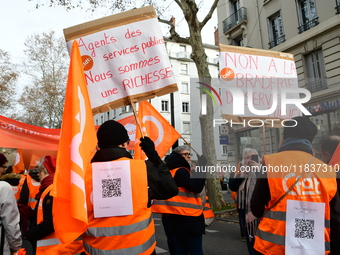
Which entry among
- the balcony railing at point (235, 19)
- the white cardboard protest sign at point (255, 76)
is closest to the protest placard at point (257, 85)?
the white cardboard protest sign at point (255, 76)

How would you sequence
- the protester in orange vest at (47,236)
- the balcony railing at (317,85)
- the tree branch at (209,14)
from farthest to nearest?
the balcony railing at (317,85)
the tree branch at (209,14)
the protester in orange vest at (47,236)

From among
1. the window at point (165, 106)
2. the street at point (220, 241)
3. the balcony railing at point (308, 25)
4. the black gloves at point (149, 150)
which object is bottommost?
the street at point (220, 241)

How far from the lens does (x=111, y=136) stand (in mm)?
2582

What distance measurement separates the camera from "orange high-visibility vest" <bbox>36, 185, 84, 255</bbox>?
2898 mm

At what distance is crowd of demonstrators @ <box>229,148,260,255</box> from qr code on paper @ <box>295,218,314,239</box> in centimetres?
120

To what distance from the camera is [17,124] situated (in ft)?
18.3

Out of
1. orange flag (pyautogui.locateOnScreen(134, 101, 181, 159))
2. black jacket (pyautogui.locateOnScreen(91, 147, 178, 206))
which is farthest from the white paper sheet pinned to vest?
orange flag (pyautogui.locateOnScreen(134, 101, 181, 159))

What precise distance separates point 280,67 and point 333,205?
2.37 metres

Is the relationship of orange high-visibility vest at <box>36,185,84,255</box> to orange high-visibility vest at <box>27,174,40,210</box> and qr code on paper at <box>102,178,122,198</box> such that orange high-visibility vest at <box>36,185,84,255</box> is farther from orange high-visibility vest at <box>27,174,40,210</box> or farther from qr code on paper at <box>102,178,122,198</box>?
orange high-visibility vest at <box>27,174,40,210</box>

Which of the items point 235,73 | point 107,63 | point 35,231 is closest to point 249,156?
point 235,73

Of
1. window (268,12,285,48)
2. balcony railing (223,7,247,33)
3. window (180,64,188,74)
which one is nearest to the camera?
window (268,12,285,48)

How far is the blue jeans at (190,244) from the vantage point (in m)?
3.75

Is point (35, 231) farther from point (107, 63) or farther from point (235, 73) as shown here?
point (235, 73)

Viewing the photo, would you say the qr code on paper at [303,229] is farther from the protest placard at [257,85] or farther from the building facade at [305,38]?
the building facade at [305,38]
